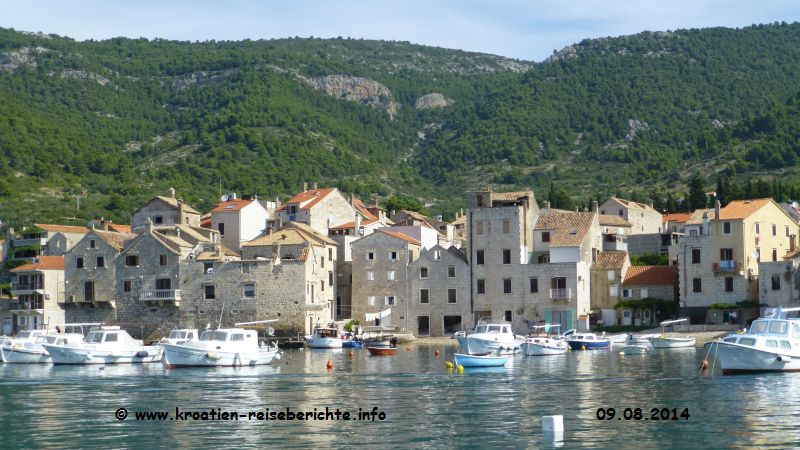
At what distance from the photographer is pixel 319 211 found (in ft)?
343

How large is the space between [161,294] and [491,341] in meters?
33.5

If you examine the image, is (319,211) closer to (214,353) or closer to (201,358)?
(214,353)

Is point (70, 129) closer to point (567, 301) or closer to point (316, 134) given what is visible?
point (316, 134)

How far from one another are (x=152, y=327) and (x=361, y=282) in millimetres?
16634

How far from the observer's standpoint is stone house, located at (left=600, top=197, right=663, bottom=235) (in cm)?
11956

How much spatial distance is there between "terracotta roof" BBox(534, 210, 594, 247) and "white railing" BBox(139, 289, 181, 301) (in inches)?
1112

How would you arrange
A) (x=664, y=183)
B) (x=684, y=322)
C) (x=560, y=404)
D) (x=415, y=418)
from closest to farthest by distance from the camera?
(x=415, y=418), (x=560, y=404), (x=684, y=322), (x=664, y=183)

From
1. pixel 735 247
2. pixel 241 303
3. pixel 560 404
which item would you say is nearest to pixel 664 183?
pixel 735 247

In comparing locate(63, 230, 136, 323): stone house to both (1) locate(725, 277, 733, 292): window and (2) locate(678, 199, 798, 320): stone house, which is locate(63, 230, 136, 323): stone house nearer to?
(2) locate(678, 199, 798, 320): stone house

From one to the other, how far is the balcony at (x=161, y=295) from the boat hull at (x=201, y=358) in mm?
28082

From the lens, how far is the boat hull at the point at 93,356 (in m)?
68.6

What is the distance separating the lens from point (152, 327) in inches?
3671

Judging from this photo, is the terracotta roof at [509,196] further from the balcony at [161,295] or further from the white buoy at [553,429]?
the white buoy at [553,429]

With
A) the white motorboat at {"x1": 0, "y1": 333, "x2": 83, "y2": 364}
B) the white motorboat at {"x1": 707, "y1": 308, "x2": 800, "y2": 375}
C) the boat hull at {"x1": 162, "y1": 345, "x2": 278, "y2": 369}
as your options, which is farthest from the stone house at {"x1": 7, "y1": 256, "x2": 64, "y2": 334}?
the white motorboat at {"x1": 707, "y1": 308, "x2": 800, "y2": 375}
